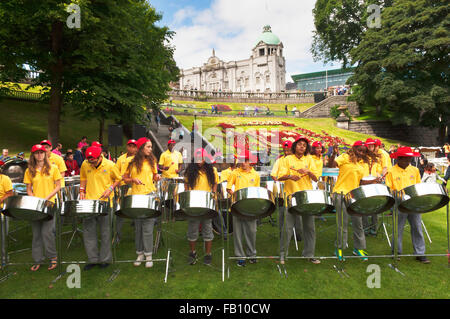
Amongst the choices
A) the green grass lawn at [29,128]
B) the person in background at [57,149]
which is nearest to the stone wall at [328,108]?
the green grass lawn at [29,128]

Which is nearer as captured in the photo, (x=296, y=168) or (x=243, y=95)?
(x=296, y=168)

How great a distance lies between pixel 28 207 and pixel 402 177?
4020 mm

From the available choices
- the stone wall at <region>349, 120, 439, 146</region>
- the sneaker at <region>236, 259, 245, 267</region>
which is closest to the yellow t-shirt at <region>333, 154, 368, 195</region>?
the sneaker at <region>236, 259, 245, 267</region>

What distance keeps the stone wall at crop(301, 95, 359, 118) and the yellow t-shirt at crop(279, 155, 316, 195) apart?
19.8 meters

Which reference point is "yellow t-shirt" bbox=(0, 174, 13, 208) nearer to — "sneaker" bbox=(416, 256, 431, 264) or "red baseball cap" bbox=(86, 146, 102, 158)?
"red baseball cap" bbox=(86, 146, 102, 158)

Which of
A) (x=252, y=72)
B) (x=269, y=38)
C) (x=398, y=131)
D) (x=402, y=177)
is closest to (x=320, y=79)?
(x=269, y=38)

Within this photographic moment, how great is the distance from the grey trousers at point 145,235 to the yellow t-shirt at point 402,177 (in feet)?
9.22

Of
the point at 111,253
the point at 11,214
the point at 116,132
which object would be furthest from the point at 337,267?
the point at 116,132

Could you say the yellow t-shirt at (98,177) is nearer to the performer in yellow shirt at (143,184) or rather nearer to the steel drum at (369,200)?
the performer in yellow shirt at (143,184)

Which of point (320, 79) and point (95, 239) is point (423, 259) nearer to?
point (95, 239)

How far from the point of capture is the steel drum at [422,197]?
2.97 m

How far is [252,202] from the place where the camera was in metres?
3.00

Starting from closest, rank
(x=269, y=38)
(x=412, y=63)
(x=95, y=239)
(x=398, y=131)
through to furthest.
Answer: (x=95, y=239)
(x=412, y=63)
(x=398, y=131)
(x=269, y=38)

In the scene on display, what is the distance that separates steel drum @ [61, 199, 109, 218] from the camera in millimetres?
2973
